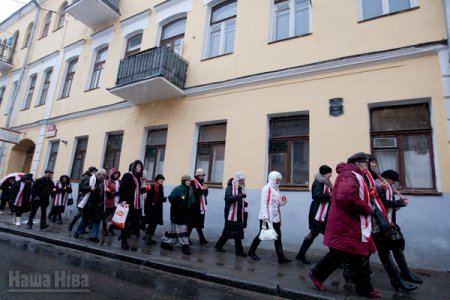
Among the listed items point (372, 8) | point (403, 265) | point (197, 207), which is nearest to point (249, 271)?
point (403, 265)

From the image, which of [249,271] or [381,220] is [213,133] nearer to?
[249,271]

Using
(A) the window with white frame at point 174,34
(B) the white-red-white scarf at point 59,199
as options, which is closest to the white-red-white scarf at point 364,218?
(A) the window with white frame at point 174,34

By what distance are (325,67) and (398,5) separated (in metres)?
2.34

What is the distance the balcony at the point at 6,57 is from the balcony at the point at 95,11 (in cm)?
864

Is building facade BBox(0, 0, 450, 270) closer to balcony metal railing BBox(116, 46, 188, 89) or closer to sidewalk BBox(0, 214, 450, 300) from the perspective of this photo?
balcony metal railing BBox(116, 46, 188, 89)

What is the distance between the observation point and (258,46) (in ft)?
30.8

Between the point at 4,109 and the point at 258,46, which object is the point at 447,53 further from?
the point at 4,109

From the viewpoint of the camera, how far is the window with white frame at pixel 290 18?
9031 mm

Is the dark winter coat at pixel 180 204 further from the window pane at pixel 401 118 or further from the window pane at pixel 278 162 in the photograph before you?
the window pane at pixel 401 118

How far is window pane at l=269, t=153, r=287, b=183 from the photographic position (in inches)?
328

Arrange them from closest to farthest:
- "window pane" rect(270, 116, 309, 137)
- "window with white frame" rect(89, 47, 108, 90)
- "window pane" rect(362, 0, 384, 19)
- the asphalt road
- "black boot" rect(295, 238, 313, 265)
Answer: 1. the asphalt road
2. "black boot" rect(295, 238, 313, 265)
3. "window pane" rect(362, 0, 384, 19)
4. "window pane" rect(270, 116, 309, 137)
5. "window with white frame" rect(89, 47, 108, 90)

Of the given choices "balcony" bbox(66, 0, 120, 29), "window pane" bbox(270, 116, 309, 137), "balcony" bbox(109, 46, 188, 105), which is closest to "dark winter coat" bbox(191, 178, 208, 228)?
"window pane" bbox(270, 116, 309, 137)

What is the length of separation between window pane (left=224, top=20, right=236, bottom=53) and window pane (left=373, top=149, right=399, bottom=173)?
5775mm

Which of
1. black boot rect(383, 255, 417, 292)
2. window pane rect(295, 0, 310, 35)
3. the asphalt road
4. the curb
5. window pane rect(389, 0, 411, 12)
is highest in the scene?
window pane rect(295, 0, 310, 35)
